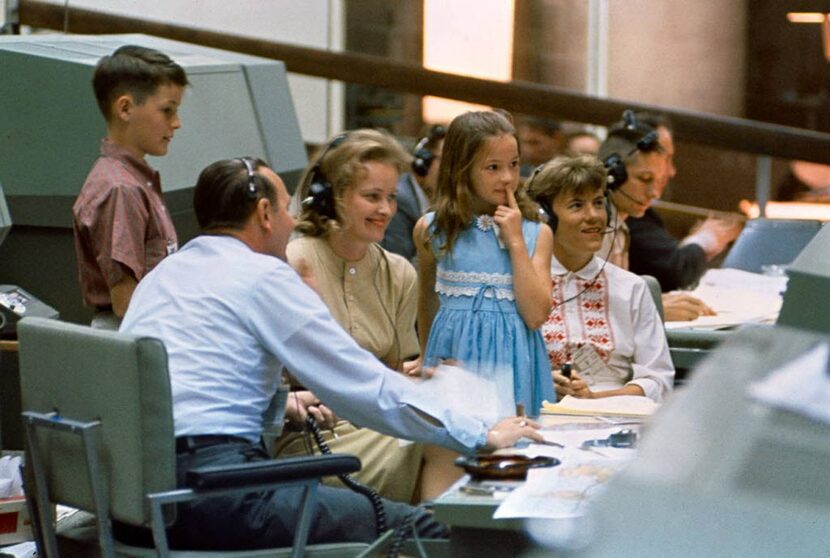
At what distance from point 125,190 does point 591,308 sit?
116cm

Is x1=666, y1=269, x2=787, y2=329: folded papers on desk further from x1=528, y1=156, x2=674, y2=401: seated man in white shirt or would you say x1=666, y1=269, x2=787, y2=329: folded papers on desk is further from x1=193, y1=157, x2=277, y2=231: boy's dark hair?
x1=193, y1=157, x2=277, y2=231: boy's dark hair

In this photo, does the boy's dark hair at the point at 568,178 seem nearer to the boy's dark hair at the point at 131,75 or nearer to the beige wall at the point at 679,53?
the boy's dark hair at the point at 131,75

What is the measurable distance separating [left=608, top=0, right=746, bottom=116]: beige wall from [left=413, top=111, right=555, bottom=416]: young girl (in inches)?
170

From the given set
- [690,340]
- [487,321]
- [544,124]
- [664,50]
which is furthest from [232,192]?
[664,50]

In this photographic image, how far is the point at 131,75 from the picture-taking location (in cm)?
379

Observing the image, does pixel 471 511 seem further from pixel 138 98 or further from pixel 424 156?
pixel 424 156

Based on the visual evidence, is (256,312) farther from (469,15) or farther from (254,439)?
(469,15)

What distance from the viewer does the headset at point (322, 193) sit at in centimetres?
348

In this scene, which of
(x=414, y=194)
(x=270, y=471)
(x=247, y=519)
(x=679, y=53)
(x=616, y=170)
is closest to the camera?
(x=270, y=471)

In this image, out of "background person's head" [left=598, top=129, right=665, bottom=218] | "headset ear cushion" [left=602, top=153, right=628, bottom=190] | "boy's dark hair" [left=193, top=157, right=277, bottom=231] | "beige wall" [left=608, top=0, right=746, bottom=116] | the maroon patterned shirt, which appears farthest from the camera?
"beige wall" [left=608, top=0, right=746, bottom=116]

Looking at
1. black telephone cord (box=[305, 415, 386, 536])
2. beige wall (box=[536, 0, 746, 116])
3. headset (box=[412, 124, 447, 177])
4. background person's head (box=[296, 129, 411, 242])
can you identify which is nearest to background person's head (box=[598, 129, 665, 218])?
headset (box=[412, 124, 447, 177])

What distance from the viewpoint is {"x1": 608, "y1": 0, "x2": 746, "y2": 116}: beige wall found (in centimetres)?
772

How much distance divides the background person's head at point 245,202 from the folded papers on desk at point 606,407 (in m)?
0.65

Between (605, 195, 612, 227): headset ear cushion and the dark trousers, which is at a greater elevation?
(605, 195, 612, 227): headset ear cushion
